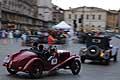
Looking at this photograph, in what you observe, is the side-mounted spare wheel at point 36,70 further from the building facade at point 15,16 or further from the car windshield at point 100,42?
the building facade at point 15,16

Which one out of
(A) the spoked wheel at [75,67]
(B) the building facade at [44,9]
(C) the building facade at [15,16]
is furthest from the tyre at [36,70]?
(B) the building facade at [44,9]

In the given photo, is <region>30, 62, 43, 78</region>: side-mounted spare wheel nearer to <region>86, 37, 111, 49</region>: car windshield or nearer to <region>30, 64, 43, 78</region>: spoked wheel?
<region>30, 64, 43, 78</region>: spoked wheel

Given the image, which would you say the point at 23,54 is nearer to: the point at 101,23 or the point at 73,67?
the point at 73,67

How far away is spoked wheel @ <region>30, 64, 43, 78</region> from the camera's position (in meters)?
14.6

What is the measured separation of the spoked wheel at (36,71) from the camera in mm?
14581

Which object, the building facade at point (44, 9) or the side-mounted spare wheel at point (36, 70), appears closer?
the side-mounted spare wheel at point (36, 70)

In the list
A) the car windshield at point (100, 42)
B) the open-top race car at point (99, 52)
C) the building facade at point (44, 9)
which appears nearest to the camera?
the open-top race car at point (99, 52)

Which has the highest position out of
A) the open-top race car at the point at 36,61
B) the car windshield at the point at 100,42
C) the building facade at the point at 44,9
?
the open-top race car at the point at 36,61

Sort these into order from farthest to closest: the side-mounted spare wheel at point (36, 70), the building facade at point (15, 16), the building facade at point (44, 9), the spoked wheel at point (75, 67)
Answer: the building facade at point (44, 9) → the building facade at point (15, 16) → the spoked wheel at point (75, 67) → the side-mounted spare wheel at point (36, 70)

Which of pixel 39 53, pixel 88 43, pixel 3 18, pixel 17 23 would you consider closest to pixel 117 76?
pixel 39 53

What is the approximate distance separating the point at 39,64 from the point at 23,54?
0.63m

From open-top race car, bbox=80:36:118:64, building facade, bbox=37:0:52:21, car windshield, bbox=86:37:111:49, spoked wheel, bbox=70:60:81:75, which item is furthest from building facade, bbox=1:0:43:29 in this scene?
spoked wheel, bbox=70:60:81:75

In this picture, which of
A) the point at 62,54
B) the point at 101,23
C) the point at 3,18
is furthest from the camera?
the point at 101,23

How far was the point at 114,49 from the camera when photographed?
25.0 meters
